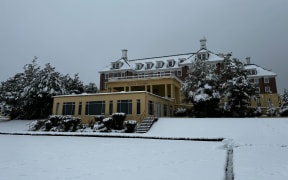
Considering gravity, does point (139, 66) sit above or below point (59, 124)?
above

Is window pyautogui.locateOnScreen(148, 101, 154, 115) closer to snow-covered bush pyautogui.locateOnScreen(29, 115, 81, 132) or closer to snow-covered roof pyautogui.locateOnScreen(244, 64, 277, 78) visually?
snow-covered bush pyautogui.locateOnScreen(29, 115, 81, 132)

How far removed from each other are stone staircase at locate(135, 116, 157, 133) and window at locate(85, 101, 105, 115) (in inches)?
215

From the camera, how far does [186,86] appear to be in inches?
1049

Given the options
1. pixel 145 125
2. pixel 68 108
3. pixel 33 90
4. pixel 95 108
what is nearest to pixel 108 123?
pixel 145 125

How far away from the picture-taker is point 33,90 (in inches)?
1197

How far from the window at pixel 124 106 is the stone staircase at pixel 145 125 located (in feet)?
7.40

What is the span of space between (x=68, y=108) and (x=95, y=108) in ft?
13.1

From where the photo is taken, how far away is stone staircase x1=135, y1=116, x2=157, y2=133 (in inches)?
800

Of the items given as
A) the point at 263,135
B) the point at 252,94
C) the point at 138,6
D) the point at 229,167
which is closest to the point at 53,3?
the point at 138,6

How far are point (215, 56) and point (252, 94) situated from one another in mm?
15493

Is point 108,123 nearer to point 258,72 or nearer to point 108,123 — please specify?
point 108,123

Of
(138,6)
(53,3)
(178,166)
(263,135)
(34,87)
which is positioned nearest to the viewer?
(178,166)

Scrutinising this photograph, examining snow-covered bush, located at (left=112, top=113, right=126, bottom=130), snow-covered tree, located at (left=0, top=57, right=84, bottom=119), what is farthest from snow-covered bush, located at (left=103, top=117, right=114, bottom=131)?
snow-covered tree, located at (left=0, top=57, right=84, bottom=119)

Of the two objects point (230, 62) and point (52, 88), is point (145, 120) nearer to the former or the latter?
point (230, 62)
